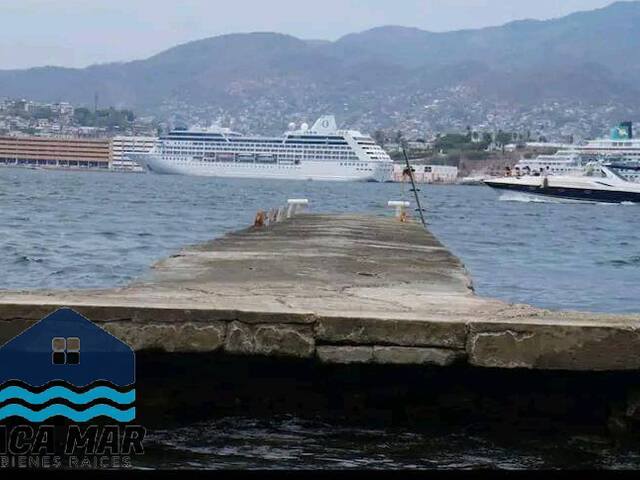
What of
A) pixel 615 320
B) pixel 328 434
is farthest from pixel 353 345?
pixel 615 320

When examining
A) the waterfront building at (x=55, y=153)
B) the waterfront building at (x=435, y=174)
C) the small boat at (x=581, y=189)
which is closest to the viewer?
the small boat at (x=581, y=189)

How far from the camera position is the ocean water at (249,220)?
4.17 meters

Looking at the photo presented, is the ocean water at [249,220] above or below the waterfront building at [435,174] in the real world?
above

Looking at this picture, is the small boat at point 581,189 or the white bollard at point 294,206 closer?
the white bollard at point 294,206

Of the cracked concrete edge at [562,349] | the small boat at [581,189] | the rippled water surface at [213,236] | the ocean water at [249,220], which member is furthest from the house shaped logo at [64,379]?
the small boat at [581,189]

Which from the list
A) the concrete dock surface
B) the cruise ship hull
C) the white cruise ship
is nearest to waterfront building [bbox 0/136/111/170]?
the white cruise ship

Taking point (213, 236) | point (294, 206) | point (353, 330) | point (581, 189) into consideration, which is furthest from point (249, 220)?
point (581, 189)

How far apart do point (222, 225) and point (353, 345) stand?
21.5 meters

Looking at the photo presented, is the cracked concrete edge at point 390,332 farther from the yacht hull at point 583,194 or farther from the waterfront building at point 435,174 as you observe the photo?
the waterfront building at point 435,174

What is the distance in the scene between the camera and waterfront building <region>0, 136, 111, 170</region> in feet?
422

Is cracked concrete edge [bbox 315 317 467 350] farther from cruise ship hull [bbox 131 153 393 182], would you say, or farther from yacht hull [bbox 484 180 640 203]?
cruise ship hull [bbox 131 153 393 182]

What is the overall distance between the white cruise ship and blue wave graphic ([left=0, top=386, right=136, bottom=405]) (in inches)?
3626

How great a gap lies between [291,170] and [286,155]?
1.36 m
